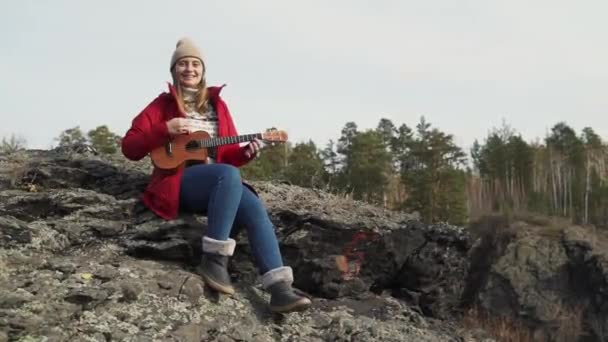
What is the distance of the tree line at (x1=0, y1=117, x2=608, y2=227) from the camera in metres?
33.6

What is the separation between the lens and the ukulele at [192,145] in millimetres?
4906

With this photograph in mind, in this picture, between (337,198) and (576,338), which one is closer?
(337,198)

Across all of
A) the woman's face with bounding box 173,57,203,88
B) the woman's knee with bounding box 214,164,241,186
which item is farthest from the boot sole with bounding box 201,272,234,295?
the woman's face with bounding box 173,57,203,88

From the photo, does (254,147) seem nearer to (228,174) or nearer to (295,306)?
(228,174)

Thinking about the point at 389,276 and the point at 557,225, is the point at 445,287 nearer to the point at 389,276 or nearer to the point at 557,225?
the point at 389,276

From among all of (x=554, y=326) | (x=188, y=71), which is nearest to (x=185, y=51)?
(x=188, y=71)

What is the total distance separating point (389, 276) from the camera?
608cm

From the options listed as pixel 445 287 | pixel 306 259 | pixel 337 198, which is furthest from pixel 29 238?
pixel 445 287

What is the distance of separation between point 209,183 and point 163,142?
55 cm

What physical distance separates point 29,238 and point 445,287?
4.03 meters

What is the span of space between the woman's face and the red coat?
0.14 metres

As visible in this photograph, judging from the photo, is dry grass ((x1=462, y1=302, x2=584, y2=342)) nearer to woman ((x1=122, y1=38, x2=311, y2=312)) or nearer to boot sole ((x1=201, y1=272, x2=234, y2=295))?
woman ((x1=122, y1=38, x2=311, y2=312))

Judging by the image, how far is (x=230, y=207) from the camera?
4465mm

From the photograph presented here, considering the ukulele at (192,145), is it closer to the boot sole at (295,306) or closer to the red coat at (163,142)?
the red coat at (163,142)
